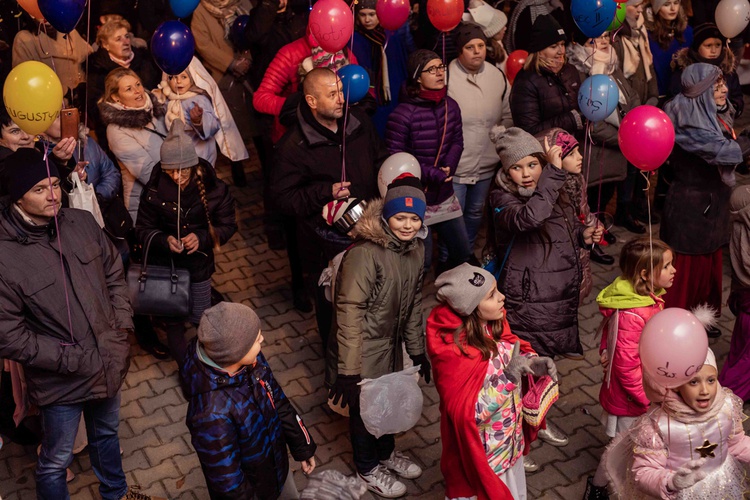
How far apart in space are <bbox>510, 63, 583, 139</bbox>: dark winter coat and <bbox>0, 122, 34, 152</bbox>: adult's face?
358 centimetres

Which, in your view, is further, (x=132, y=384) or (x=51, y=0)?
(x=132, y=384)

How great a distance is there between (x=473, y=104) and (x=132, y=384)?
3.41 metres

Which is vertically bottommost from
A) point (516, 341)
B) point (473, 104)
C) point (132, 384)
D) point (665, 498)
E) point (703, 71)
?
point (132, 384)

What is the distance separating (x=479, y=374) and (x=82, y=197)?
2.79m

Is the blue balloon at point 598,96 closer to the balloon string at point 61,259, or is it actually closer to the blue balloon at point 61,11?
the blue balloon at point 61,11

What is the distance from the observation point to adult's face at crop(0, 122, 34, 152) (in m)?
6.05

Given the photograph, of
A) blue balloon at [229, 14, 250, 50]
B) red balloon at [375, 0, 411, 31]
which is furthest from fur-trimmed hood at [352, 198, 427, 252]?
blue balloon at [229, 14, 250, 50]

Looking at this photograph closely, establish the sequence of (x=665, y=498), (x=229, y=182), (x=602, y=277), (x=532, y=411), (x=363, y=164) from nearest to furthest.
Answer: (x=665, y=498) < (x=532, y=411) < (x=363, y=164) < (x=602, y=277) < (x=229, y=182)

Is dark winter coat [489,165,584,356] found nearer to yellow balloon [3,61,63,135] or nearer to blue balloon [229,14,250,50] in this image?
yellow balloon [3,61,63,135]

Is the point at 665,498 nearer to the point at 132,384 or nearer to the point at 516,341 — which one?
the point at 516,341

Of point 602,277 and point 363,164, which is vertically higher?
point 363,164

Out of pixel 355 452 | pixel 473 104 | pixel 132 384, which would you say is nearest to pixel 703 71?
pixel 473 104

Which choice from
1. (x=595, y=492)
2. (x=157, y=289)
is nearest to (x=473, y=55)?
(x=157, y=289)

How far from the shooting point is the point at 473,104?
7.46 m
